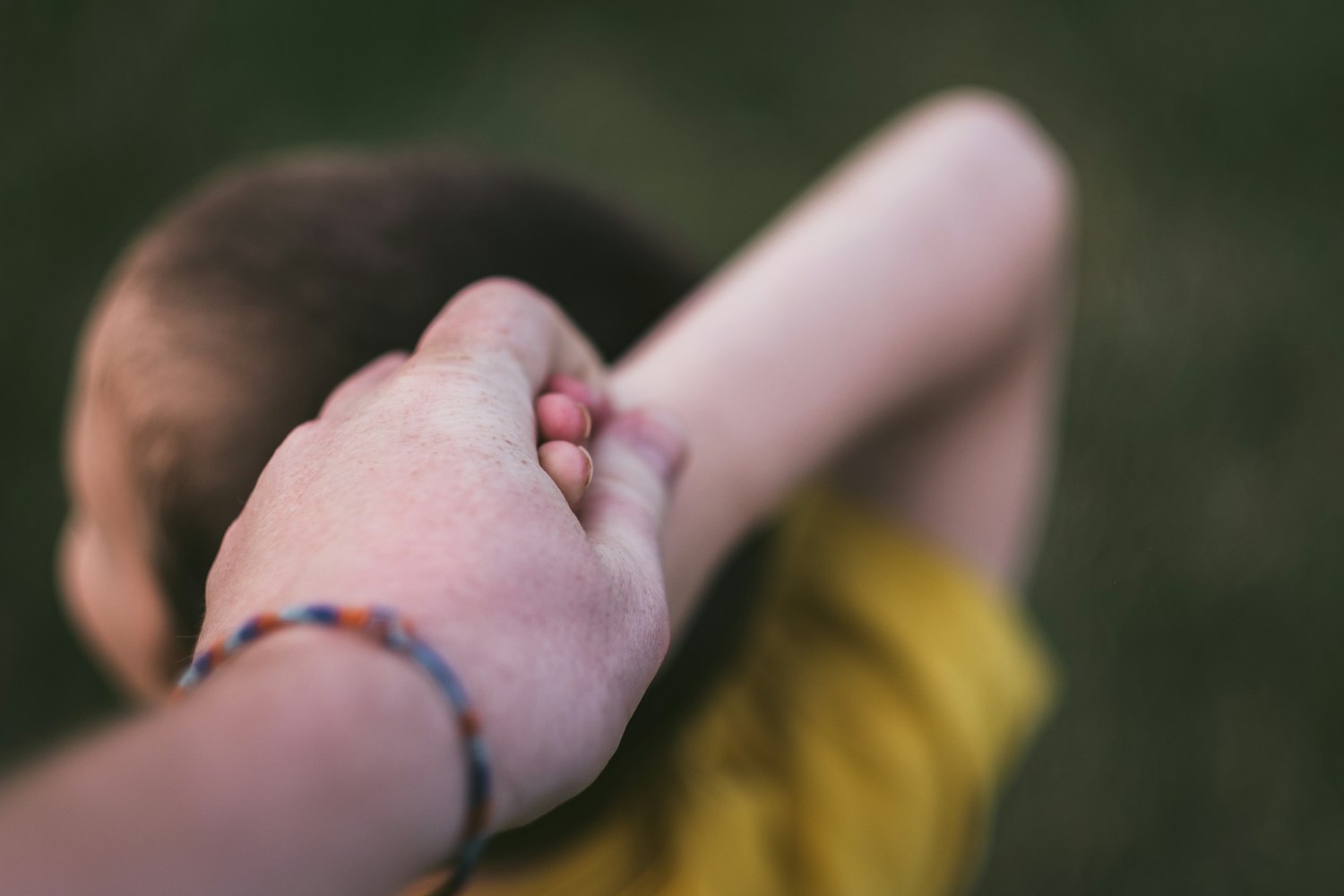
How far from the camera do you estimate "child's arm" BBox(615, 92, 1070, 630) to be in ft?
1.86

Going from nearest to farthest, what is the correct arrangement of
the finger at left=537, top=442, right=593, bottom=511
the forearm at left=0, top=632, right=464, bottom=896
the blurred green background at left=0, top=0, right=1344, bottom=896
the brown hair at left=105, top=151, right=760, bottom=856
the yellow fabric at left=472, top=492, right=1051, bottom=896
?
the forearm at left=0, top=632, right=464, bottom=896 → the finger at left=537, top=442, right=593, bottom=511 → the brown hair at left=105, top=151, right=760, bottom=856 → the yellow fabric at left=472, top=492, right=1051, bottom=896 → the blurred green background at left=0, top=0, right=1344, bottom=896

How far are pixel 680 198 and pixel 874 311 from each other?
0.79m

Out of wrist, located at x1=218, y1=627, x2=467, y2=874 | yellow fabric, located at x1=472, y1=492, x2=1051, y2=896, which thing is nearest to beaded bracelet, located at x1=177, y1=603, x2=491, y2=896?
wrist, located at x1=218, y1=627, x2=467, y2=874

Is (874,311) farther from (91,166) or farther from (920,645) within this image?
(91,166)

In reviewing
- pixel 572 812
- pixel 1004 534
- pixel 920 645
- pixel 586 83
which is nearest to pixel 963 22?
pixel 586 83

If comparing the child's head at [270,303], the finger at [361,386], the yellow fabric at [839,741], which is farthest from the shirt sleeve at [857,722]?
the finger at [361,386]

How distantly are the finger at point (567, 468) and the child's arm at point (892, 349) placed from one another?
14 cm

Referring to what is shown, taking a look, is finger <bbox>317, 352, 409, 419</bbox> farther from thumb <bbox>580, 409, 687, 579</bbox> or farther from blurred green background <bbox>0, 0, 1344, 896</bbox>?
blurred green background <bbox>0, 0, 1344, 896</bbox>

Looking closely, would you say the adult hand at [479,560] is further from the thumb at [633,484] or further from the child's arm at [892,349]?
the child's arm at [892,349]

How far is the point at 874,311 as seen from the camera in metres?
0.64

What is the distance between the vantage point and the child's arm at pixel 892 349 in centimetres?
57

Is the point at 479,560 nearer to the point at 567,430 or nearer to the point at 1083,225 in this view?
the point at 567,430

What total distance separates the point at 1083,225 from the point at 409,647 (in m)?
1.28

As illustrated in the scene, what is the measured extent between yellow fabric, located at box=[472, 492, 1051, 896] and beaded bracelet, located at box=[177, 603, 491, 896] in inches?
15.8
